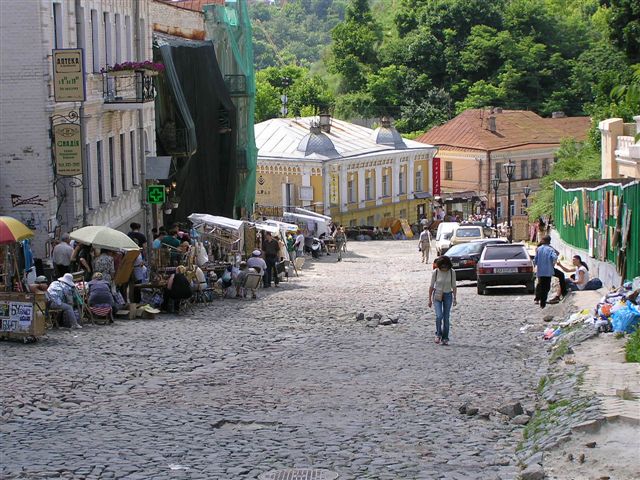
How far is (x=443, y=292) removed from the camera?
757 inches

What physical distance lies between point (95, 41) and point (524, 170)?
61163 mm

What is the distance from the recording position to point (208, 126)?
142 feet

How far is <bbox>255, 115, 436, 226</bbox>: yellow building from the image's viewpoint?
67812 millimetres

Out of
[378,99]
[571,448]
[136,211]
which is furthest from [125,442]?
[378,99]

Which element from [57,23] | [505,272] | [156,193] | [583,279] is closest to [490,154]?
[156,193]

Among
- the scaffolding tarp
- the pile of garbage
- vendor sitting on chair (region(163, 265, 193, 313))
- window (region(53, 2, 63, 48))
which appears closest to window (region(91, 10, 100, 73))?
window (region(53, 2, 63, 48))

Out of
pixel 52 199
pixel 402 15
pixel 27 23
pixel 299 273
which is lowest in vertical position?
pixel 299 273

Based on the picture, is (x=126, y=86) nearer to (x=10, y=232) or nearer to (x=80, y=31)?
(x=80, y=31)

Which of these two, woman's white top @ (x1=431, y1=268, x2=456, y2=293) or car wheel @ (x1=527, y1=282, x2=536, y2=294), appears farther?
car wheel @ (x1=527, y1=282, x2=536, y2=294)

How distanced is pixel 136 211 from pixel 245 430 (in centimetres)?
2272

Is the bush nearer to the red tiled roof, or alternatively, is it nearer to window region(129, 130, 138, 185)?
window region(129, 130, 138, 185)

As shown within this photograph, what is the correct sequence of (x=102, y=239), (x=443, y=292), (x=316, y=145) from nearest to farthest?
(x=443, y=292)
(x=102, y=239)
(x=316, y=145)

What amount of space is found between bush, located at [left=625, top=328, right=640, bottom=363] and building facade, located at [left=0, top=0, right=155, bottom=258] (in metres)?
13.6

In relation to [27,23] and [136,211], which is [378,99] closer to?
[136,211]
